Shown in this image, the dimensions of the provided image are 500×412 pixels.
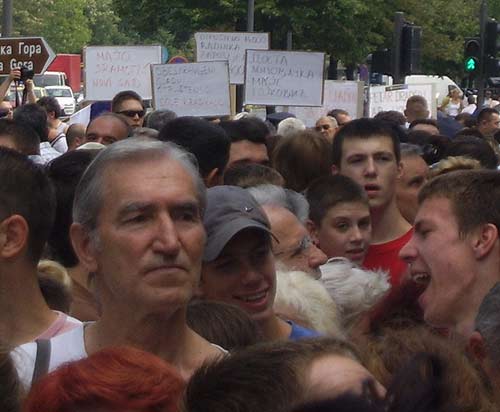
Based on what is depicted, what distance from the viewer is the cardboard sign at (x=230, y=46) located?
15875 mm

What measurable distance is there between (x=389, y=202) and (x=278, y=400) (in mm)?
4296

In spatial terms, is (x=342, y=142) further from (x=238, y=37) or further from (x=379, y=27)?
(x=379, y=27)

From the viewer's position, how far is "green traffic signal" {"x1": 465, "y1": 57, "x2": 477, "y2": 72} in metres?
22.1

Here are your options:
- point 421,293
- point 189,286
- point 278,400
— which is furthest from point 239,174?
point 278,400

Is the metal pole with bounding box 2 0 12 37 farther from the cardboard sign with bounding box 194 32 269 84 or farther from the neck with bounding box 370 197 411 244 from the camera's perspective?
the neck with bounding box 370 197 411 244

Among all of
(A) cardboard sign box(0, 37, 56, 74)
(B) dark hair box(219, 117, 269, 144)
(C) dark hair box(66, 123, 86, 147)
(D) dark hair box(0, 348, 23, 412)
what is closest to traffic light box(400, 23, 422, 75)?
(A) cardboard sign box(0, 37, 56, 74)

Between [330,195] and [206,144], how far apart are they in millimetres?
681

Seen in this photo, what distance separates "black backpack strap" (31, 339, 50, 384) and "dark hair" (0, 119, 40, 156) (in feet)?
13.1

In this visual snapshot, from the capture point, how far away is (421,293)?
4.27 metres

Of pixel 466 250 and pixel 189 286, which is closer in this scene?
pixel 189 286

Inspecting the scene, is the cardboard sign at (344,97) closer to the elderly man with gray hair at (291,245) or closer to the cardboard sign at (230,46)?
the cardboard sign at (230,46)

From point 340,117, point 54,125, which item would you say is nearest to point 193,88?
point 54,125

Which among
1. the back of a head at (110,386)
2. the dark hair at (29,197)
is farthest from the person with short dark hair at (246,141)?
the back of a head at (110,386)

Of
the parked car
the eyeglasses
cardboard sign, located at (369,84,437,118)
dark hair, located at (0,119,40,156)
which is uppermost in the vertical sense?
dark hair, located at (0,119,40,156)
